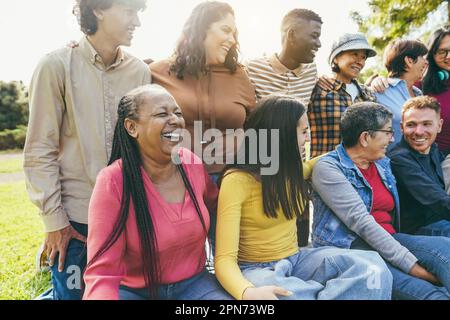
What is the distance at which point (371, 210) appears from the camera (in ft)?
6.70

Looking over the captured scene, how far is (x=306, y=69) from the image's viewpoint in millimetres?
2520

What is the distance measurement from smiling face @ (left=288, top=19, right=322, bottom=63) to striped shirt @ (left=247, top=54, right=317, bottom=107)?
0.09 m

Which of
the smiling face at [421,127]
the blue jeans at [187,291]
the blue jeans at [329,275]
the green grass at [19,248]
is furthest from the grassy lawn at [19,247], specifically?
the smiling face at [421,127]

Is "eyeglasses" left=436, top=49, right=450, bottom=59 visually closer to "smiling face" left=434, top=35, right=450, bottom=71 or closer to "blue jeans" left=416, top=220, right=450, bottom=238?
"smiling face" left=434, top=35, right=450, bottom=71

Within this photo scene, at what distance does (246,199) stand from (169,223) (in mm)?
332

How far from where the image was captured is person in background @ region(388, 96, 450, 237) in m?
2.16

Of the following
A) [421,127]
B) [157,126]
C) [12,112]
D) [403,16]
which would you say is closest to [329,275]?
[157,126]

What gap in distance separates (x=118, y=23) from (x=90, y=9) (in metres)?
0.12

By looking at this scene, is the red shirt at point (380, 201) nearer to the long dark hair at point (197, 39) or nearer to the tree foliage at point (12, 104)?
the long dark hair at point (197, 39)

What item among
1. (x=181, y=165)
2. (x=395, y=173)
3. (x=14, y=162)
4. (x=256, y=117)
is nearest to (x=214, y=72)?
(x=256, y=117)

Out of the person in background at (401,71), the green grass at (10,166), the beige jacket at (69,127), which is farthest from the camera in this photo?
the green grass at (10,166)

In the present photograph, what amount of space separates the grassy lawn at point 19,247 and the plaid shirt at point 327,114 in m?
1.86

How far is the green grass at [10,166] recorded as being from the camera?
28.5 ft

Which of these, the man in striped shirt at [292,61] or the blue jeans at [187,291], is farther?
the man in striped shirt at [292,61]
